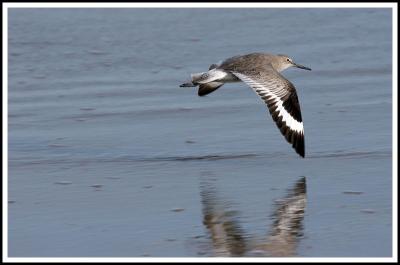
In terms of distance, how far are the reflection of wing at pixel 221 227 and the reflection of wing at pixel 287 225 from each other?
0.12 metres

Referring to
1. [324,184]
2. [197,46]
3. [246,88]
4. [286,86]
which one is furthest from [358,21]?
[324,184]

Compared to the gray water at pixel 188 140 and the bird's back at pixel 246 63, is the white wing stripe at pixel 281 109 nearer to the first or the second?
the gray water at pixel 188 140

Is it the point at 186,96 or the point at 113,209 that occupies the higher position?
the point at 186,96

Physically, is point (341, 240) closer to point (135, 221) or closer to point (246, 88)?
point (135, 221)

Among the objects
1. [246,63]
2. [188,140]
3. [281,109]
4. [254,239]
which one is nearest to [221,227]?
[254,239]

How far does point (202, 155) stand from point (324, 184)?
0.95 metres

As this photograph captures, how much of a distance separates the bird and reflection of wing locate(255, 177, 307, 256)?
0.64 m

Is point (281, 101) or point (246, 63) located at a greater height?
point (246, 63)

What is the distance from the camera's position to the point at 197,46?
962 cm

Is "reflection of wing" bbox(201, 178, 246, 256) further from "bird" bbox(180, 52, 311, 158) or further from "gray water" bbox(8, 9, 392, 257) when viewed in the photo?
"bird" bbox(180, 52, 311, 158)

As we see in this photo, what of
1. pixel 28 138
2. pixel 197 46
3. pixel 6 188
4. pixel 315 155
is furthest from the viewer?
pixel 197 46

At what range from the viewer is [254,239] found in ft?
15.7

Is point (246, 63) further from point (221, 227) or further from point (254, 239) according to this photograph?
point (254, 239)

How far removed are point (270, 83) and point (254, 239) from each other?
1936 mm
